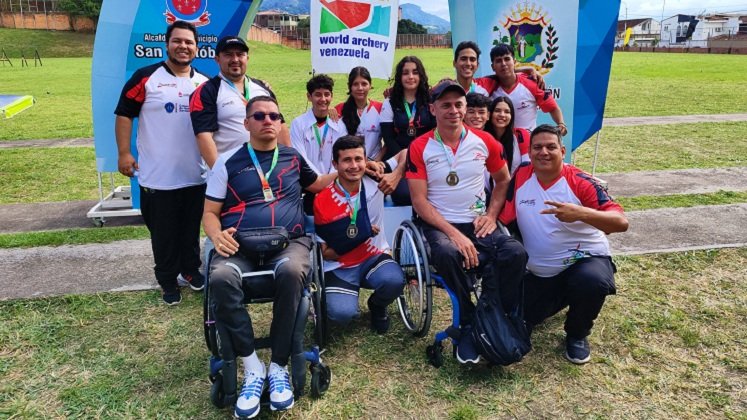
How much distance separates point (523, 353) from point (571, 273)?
0.58 meters

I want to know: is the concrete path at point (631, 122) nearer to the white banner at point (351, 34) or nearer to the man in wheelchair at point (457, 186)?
the white banner at point (351, 34)

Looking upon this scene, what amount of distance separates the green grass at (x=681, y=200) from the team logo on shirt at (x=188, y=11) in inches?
198

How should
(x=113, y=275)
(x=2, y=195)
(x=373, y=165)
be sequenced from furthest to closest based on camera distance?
(x=2, y=195) → (x=113, y=275) → (x=373, y=165)

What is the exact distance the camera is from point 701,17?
80438 mm

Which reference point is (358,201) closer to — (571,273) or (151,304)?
(571,273)

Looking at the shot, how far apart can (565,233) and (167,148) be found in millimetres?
2778

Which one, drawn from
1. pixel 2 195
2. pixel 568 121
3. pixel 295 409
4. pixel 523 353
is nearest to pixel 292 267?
pixel 295 409

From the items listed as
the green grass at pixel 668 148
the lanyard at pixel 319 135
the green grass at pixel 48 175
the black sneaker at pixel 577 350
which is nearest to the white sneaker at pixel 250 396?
the black sneaker at pixel 577 350

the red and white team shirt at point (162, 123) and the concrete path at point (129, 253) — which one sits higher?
the red and white team shirt at point (162, 123)

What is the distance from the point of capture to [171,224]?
3.75 m

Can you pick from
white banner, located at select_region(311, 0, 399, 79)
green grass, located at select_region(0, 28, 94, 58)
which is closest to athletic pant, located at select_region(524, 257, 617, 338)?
white banner, located at select_region(311, 0, 399, 79)

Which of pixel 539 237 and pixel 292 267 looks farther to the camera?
pixel 539 237

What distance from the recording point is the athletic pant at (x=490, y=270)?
2887 mm

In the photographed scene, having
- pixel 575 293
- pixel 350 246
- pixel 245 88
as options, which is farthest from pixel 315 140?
pixel 575 293
